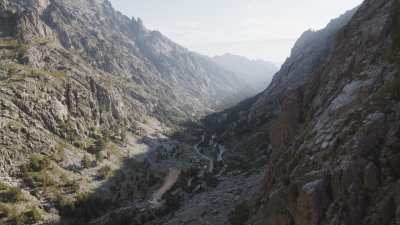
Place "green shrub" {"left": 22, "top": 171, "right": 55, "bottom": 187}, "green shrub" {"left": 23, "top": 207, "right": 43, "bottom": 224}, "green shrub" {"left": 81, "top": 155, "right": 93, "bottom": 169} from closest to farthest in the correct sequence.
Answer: "green shrub" {"left": 23, "top": 207, "right": 43, "bottom": 224}
"green shrub" {"left": 22, "top": 171, "right": 55, "bottom": 187}
"green shrub" {"left": 81, "top": 155, "right": 93, "bottom": 169}

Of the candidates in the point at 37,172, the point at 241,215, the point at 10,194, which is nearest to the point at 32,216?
the point at 10,194

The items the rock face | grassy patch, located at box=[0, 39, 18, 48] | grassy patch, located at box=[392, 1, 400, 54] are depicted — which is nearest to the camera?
the rock face

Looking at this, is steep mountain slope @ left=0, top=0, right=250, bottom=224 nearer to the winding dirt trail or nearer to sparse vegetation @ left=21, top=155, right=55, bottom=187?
sparse vegetation @ left=21, top=155, right=55, bottom=187

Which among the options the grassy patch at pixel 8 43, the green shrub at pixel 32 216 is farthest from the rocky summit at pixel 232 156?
the grassy patch at pixel 8 43

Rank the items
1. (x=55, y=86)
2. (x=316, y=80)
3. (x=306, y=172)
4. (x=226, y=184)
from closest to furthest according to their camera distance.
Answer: (x=306, y=172) → (x=316, y=80) → (x=226, y=184) → (x=55, y=86)

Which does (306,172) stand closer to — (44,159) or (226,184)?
(226,184)

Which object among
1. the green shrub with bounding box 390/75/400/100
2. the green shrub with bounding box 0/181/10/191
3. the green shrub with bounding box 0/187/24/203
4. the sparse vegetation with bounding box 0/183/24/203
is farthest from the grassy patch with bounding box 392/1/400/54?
the green shrub with bounding box 0/181/10/191

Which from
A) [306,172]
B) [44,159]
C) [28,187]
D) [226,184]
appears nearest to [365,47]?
[306,172]

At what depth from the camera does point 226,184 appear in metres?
87.6

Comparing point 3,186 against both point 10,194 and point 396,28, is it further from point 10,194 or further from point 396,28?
point 396,28

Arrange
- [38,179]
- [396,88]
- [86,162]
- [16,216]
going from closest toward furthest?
1. [396,88]
2. [16,216]
3. [38,179]
4. [86,162]

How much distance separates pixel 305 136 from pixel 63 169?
111052 mm

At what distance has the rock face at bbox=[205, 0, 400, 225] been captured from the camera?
20.7 m

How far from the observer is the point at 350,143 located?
2358 cm
